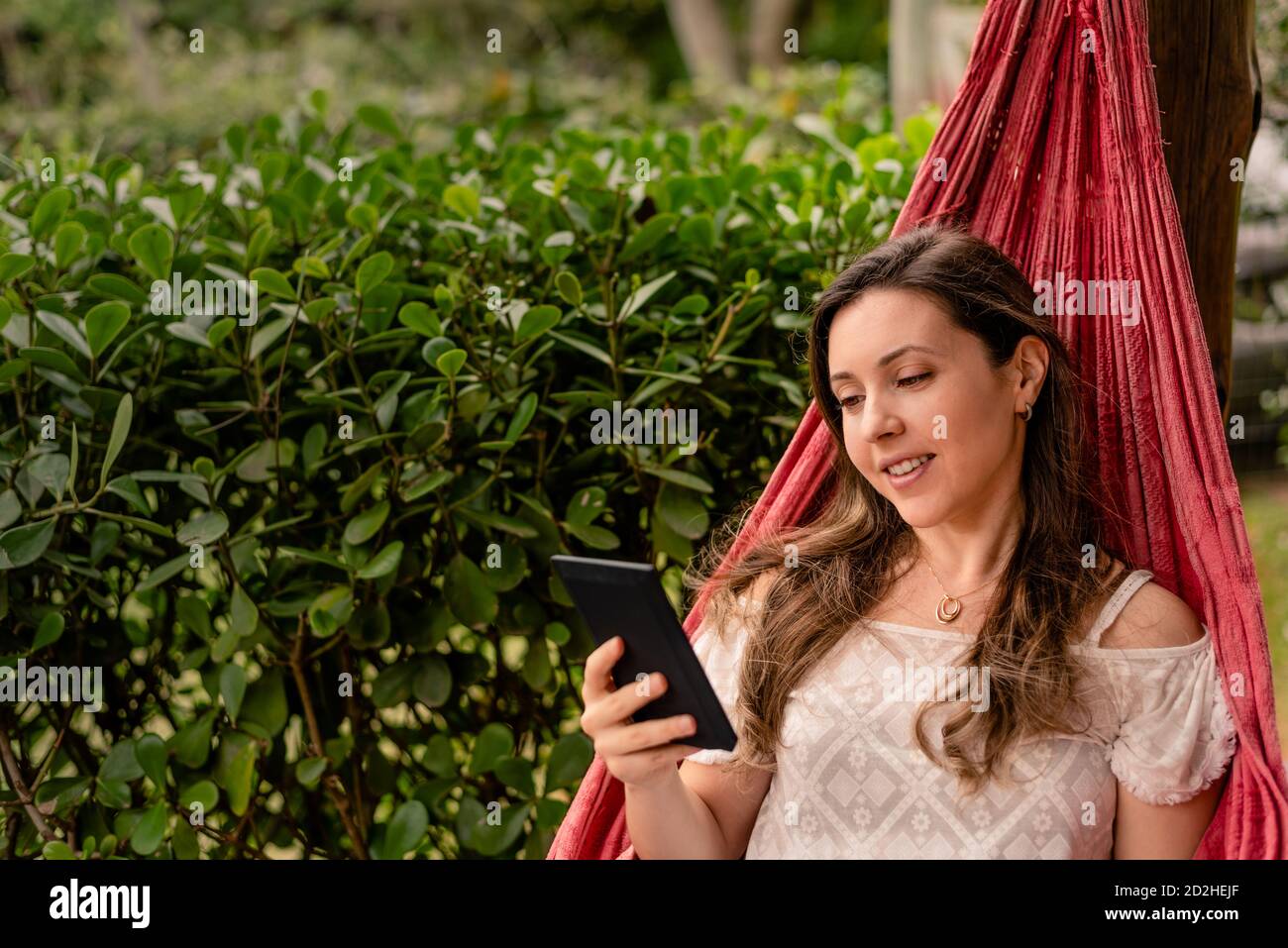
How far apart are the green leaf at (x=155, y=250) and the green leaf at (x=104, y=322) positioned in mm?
A: 123

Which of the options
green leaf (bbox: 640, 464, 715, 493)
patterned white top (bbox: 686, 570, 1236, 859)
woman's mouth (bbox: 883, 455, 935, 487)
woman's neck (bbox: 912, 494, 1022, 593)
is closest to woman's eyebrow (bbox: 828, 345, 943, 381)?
woman's mouth (bbox: 883, 455, 935, 487)

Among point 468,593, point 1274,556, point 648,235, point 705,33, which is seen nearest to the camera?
point 468,593

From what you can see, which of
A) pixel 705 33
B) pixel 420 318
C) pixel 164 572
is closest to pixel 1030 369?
pixel 420 318

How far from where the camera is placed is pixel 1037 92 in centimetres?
172

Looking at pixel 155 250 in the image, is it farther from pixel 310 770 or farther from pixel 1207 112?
pixel 1207 112

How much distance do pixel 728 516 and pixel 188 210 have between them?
3.05ft

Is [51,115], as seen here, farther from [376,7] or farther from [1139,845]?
[1139,845]

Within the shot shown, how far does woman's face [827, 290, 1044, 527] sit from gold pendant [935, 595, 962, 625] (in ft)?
0.34

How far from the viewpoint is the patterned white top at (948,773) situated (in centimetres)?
137

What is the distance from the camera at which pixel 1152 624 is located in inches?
55.9

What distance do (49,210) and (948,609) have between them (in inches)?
54.7

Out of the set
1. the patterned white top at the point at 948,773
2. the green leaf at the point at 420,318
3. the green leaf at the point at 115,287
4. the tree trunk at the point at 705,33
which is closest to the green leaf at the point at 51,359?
the green leaf at the point at 115,287

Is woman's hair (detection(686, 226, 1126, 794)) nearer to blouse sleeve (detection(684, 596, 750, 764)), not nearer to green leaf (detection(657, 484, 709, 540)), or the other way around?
blouse sleeve (detection(684, 596, 750, 764))
